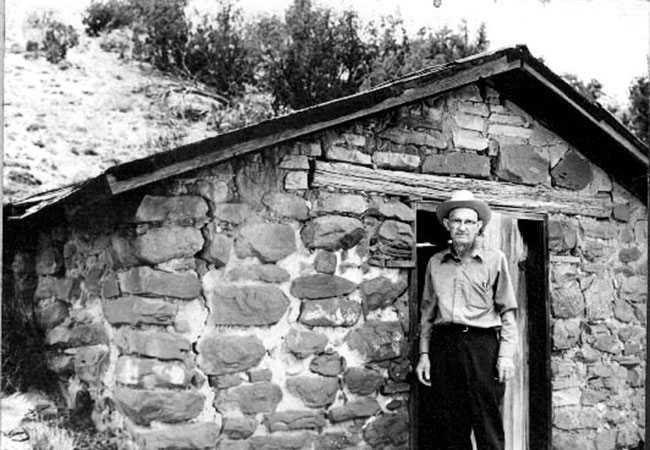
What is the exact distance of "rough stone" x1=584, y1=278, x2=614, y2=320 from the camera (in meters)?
6.41

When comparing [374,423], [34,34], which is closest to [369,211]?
[374,423]

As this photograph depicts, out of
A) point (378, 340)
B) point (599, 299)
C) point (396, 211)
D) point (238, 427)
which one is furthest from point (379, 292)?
point (599, 299)

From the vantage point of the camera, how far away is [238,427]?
15.7 feet

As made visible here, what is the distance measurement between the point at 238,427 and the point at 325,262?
1.17 meters

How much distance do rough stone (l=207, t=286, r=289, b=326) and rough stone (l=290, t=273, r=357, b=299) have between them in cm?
12

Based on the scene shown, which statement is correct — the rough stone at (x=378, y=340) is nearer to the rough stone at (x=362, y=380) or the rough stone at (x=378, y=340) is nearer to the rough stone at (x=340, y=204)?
the rough stone at (x=362, y=380)

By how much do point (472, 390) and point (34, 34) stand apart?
594cm

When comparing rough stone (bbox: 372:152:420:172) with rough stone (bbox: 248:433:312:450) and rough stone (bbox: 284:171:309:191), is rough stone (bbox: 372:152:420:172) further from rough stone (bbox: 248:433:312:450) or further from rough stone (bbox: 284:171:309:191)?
rough stone (bbox: 248:433:312:450)

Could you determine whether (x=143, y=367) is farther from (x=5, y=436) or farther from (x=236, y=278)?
(x=5, y=436)

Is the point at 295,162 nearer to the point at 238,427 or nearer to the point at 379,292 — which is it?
the point at 379,292

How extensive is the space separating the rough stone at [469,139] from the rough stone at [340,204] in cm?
95

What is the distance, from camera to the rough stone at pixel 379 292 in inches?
210

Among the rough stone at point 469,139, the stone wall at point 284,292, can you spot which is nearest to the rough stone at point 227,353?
the stone wall at point 284,292

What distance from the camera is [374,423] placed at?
532 centimetres
